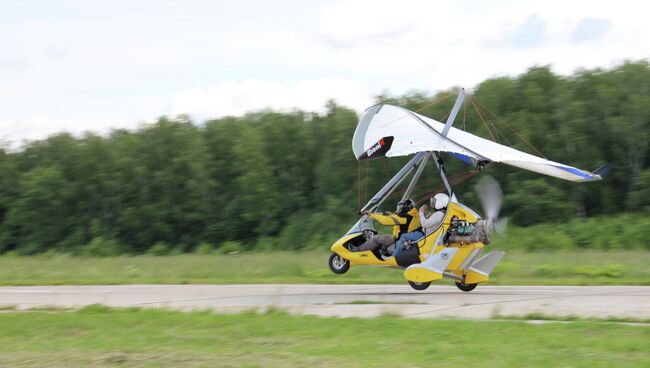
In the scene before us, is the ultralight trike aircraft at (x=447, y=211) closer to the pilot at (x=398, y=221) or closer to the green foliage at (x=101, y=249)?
the pilot at (x=398, y=221)

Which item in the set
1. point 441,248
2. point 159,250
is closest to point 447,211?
point 441,248

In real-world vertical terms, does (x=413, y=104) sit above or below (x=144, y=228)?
above

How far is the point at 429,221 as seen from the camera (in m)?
16.6

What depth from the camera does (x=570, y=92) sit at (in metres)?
37.2

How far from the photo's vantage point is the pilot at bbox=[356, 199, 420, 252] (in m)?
17.1

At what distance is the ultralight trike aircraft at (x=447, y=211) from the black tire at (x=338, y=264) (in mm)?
364

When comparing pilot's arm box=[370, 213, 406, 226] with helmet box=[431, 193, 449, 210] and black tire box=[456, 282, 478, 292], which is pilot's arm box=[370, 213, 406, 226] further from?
black tire box=[456, 282, 478, 292]

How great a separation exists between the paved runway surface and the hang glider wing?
2.40m

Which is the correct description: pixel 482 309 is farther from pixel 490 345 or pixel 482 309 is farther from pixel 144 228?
pixel 144 228

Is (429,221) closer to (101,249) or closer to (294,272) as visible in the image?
(294,272)

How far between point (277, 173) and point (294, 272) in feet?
67.9

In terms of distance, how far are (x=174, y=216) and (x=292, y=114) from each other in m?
8.26

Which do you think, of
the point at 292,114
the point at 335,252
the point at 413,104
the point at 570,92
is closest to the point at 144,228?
the point at 292,114

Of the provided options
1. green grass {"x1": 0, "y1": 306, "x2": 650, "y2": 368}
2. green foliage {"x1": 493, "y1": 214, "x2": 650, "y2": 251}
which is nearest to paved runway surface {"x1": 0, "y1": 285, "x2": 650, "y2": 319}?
green grass {"x1": 0, "y1": 306, "x2": 650, "y2": 368}
